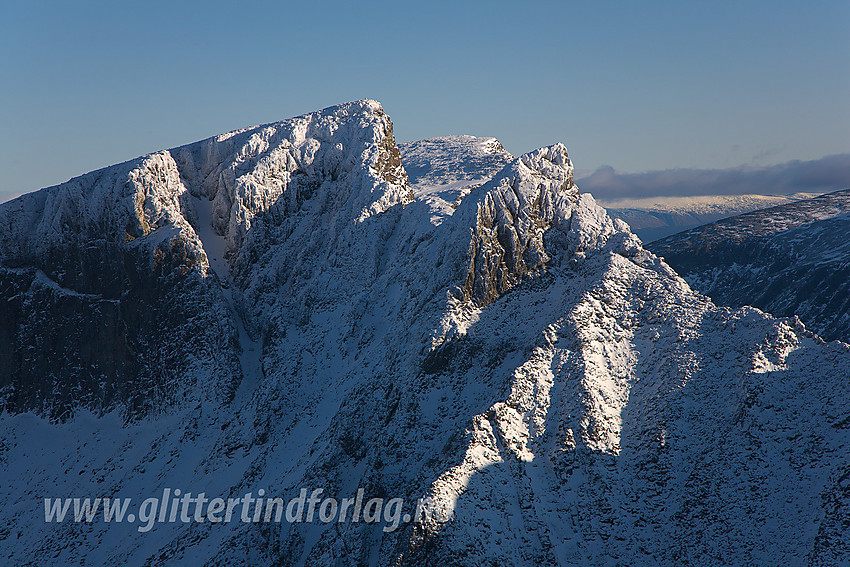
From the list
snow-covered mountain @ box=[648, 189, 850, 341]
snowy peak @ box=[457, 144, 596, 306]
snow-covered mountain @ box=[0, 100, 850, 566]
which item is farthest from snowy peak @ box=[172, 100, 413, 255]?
snow-covered mountain @ box=[648, 189, 850, 341]

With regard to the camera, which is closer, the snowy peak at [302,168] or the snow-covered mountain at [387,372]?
the snow-covered mountain at [387,372]

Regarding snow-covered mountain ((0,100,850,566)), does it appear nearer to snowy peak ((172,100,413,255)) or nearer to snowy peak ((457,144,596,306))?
snowy peak ((457,144,596,306))

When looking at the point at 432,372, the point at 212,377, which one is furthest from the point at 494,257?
the point at 212,377

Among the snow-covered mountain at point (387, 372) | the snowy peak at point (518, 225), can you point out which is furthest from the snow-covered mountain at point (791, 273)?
the snowy peak at point (518, 225)

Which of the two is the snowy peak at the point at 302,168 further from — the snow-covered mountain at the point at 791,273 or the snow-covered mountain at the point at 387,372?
the snow-covered mountain at the point at 791,273

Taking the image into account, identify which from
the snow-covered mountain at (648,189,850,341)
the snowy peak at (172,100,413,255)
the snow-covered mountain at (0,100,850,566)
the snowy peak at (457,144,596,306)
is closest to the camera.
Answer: the snow-covered mountain at (0,100,850,566)

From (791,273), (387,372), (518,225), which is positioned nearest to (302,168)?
(518,225)

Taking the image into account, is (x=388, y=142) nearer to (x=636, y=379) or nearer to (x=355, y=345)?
(x=355, y=345)
